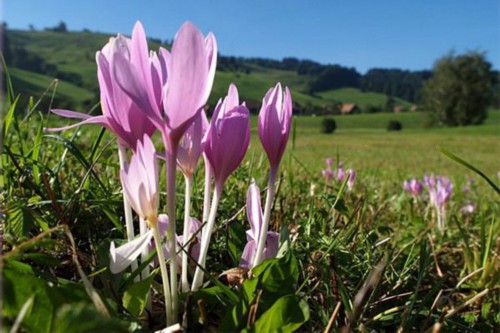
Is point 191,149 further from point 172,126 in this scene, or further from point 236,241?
point 236,241

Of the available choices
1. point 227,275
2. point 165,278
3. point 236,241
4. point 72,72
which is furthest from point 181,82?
point 72,72

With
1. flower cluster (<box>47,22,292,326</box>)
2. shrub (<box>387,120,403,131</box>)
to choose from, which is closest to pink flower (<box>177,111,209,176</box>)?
flower cluster (<box>47,22,292,326</box>)

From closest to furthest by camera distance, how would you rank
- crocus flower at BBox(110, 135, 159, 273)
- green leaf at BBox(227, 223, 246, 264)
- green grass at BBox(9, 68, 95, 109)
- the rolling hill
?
1. crocus flower at BBox(110, 135, 159, 273)
2. green leaf at BBox(227, 223, 246, 264)
3. green grass at BBox(9, 68, 95, 109)
4. the rolling hill

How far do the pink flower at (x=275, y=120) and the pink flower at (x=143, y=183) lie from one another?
191mm

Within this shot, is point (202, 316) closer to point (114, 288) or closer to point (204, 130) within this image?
point (114, 288)

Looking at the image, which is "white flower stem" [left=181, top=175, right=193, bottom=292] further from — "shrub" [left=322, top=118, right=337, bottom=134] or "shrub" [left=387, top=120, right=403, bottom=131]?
"shrub" [left=387, top=120, right=403, bottom=131]

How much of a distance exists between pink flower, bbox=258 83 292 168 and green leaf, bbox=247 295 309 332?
0.24 metres

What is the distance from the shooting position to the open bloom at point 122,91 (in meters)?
0.67

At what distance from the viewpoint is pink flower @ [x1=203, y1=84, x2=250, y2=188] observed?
760mm

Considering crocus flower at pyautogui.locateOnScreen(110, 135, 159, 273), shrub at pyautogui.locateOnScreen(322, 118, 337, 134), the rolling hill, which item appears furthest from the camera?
the rolling hill

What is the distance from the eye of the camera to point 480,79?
5700cm

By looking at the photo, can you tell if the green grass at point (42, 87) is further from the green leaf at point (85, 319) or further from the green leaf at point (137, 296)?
the green leaf at point (85, 319)

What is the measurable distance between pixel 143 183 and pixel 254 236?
27 centimetres

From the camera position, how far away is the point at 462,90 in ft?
185
